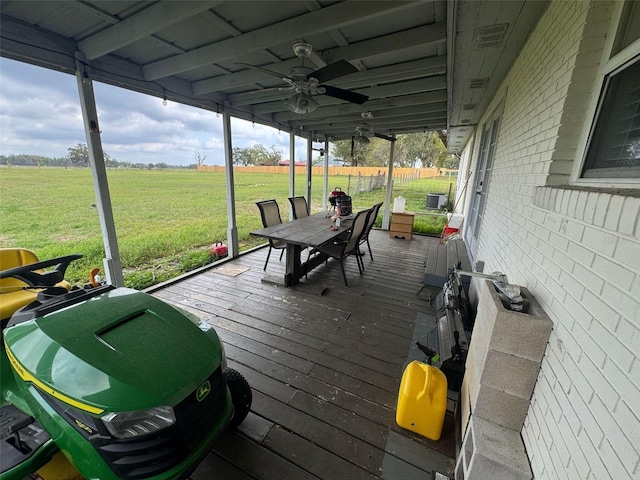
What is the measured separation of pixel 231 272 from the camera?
3670 millimetres

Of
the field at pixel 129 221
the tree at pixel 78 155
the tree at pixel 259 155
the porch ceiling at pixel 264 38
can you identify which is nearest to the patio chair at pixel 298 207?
the field at pixel 129 221

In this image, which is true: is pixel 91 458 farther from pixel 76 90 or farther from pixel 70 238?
pixel 70 238

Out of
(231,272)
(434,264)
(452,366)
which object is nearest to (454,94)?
(434,264)

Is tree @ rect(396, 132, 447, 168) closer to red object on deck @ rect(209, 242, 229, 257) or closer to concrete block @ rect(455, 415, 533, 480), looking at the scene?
red object on deck @ rect(209, 242, 229, 257)

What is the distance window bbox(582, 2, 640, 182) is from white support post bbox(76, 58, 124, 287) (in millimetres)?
3589

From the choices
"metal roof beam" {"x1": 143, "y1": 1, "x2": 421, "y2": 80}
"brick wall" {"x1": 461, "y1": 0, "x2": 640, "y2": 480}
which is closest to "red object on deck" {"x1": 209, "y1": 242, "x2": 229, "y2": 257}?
"metal roof beam" {"x1": 143, "y1": 1, "x2": 421, "y2": 80}

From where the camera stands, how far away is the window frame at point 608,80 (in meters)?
0.90

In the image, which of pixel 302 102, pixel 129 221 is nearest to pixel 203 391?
pixel 302 102

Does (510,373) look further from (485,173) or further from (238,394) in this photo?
(485,173)

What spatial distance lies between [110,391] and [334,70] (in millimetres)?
2333

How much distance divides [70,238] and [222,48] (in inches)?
170

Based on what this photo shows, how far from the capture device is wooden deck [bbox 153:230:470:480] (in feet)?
4.32

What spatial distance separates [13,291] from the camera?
4.75 ft

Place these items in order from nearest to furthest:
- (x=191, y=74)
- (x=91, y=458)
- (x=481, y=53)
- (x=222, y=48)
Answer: (x=91, y=458), (x=481, y=53), (x=222, y=48), (x=191, y=74)
